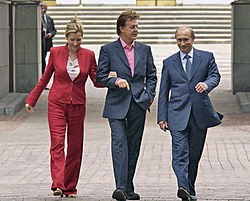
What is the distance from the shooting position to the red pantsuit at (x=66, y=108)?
24.4 ft

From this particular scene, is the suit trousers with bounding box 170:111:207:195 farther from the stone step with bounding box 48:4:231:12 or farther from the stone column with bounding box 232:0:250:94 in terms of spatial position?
the stone step with bounding box 48:4:231:12

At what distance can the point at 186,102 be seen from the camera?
23.0 feet

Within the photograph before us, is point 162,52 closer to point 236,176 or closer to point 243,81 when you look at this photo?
point 243,81

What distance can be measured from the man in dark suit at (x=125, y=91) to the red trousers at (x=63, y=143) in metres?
0.39

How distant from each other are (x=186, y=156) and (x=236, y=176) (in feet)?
7.02

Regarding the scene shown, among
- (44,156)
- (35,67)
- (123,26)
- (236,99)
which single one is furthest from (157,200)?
(35,67)

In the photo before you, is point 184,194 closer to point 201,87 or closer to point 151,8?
point 201,87

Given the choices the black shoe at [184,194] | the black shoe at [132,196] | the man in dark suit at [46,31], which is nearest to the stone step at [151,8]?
the man in dark suit at [46,31]

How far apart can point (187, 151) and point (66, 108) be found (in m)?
1.30

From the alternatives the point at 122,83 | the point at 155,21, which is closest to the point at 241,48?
the point at 122,83

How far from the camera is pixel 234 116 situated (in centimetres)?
1426

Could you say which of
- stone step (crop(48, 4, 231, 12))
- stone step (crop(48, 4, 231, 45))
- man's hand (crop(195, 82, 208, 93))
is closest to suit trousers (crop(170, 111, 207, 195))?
man's hand (crop(195, 82, 208, 93))

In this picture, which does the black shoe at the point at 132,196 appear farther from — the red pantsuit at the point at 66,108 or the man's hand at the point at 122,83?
the man's hand at the point at 122,83

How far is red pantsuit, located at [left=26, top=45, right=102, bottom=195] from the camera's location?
293 inches
